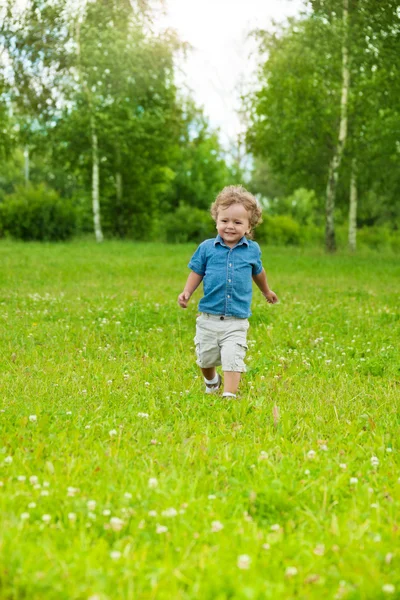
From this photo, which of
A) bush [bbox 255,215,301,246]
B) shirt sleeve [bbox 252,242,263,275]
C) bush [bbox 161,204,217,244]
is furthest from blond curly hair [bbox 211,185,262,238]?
bush [bbox 255,215,301,246]

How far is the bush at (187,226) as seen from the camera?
4394 centimetres

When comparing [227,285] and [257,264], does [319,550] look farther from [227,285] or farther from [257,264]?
[257,264]

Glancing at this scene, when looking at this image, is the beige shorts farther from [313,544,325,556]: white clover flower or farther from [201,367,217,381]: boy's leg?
[313,544,325,556]: white clover flower

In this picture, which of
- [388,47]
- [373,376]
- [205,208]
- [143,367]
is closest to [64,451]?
[143,367]

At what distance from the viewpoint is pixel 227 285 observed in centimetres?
686

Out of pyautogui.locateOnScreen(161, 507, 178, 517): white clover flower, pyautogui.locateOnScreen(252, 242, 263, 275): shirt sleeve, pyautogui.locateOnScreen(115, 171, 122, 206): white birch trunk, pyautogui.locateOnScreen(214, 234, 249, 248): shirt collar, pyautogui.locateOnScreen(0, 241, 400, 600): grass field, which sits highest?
pyautogui.locateOnScreen(115, 171, 122, 206): white birch trunk

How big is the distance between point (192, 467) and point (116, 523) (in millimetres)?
1127

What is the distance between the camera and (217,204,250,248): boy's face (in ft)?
22.2

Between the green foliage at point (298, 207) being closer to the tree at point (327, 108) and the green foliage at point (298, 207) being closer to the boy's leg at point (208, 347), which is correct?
the tree at point (327, 108)

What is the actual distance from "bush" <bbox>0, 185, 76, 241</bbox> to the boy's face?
3183 centimetres

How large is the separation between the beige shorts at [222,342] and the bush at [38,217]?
3187cm

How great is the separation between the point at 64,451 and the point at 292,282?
46.8 feet

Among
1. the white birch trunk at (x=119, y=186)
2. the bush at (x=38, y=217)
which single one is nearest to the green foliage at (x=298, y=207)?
the white birch trunk at (x=119, y=186)

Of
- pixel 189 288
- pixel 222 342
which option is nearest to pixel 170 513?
pixel 222 342
